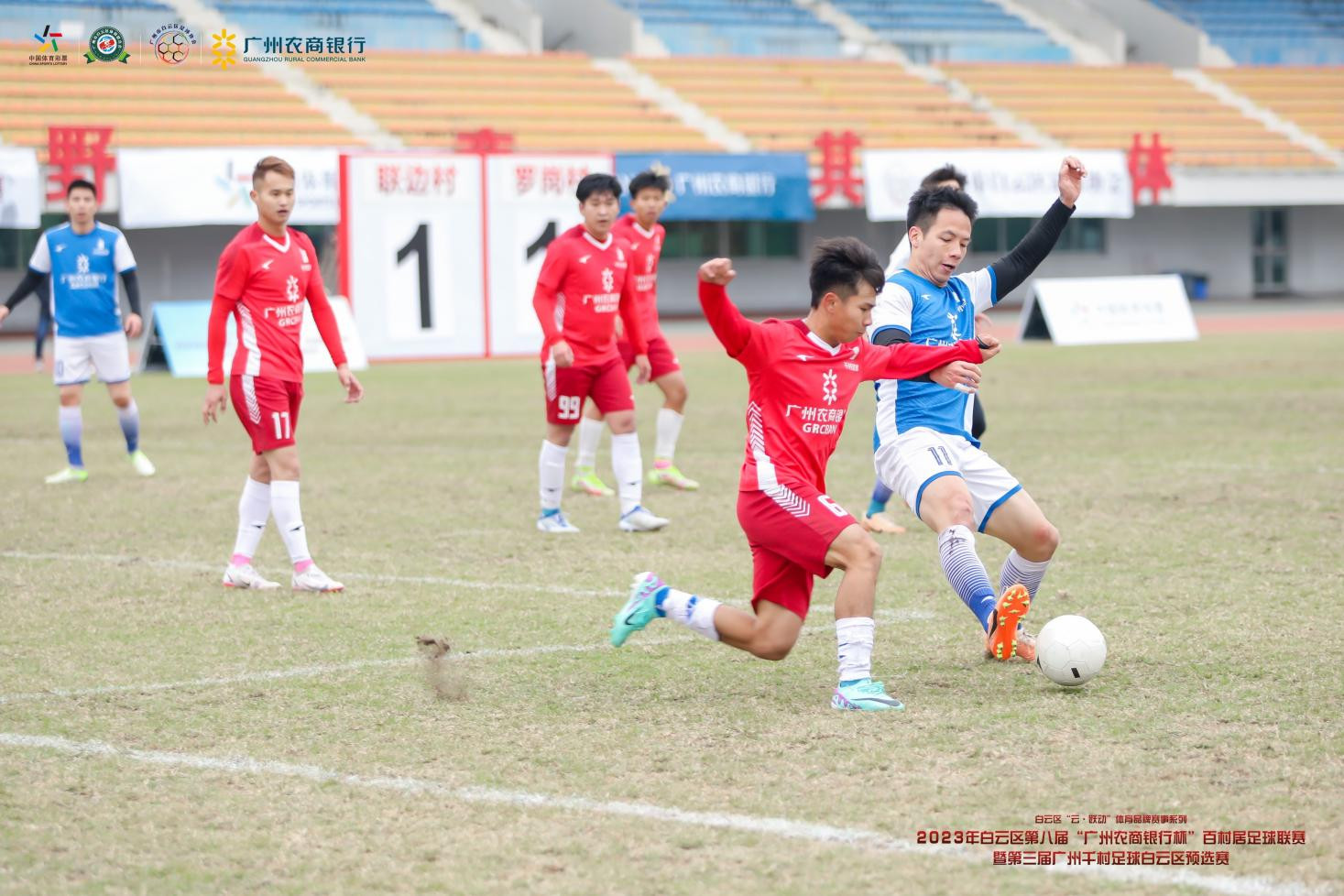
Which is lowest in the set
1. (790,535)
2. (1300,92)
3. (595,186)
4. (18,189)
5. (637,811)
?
(637,811)

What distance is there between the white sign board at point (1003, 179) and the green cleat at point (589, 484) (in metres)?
23.2

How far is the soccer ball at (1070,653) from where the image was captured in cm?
570

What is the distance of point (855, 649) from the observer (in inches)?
219

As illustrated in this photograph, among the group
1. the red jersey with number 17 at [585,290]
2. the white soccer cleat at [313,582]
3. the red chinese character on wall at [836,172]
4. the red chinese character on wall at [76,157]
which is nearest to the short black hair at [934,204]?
the white soccer cleat at [313,582]

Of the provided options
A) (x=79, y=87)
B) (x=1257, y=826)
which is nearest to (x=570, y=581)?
(x=1257, y=826)

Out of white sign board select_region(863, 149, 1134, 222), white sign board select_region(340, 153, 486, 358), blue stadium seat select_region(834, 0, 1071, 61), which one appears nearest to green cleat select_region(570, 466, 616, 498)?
white sign board select_region(340, 153, 486, 358)

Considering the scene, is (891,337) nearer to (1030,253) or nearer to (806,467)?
(806,467)

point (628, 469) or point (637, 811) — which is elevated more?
point (628, 469)

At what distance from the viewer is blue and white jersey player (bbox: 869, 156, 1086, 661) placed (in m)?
6.18

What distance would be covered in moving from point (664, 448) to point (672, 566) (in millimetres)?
3730

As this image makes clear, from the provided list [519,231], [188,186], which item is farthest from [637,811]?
[188,186]

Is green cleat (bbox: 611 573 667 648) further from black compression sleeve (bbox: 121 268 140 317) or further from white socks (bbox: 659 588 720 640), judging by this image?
black compression sleeve (bbox: 121 268 140 317)

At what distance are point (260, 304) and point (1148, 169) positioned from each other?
1298 inches

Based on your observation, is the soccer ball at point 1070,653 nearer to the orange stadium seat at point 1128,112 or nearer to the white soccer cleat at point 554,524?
the white soccer cleat at point 554,524
